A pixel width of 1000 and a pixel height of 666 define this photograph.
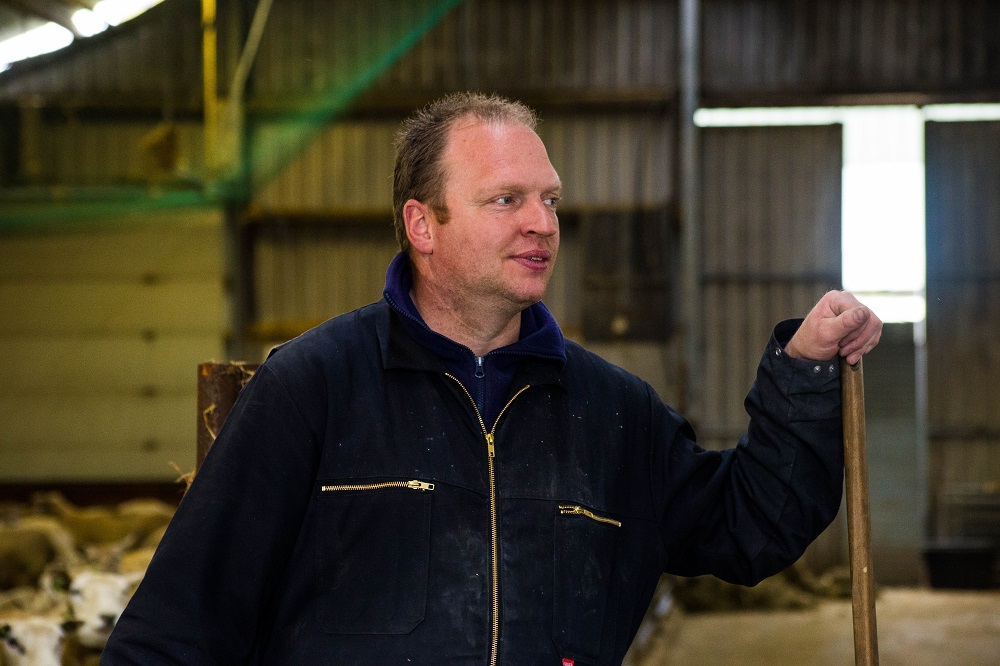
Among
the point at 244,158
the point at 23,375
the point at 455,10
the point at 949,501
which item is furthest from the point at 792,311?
the point at 23,375

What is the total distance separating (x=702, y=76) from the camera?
12094 millimetres

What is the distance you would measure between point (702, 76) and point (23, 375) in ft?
26.2

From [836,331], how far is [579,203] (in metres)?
10.1

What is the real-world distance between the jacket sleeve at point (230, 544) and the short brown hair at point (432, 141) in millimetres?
459

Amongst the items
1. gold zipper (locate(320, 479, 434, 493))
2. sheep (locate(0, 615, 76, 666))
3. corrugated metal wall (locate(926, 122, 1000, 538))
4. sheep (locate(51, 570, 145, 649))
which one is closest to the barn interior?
corrugated metal wall (locate(926, 122, 1000, 538))

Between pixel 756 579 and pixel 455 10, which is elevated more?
pixel 455 10

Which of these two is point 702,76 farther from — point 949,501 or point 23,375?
point 23,375

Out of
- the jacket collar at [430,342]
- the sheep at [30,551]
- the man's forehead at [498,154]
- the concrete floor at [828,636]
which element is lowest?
the concrete floor at [828,636]

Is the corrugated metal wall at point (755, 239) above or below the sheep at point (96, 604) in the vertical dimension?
above

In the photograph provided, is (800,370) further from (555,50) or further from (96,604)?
(555,50)

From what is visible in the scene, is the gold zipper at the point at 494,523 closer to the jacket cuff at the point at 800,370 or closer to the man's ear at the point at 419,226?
the man's ear at the point at 419,226

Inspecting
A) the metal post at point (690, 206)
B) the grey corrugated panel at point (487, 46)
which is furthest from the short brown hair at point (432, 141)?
the grey corrugated panel at point (487, 46)

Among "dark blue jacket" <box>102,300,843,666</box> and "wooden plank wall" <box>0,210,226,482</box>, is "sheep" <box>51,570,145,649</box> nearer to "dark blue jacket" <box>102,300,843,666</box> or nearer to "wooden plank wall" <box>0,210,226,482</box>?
"dark blue jacket" <box>102,300,843,666</box>

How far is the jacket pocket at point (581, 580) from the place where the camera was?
2.03 metres
